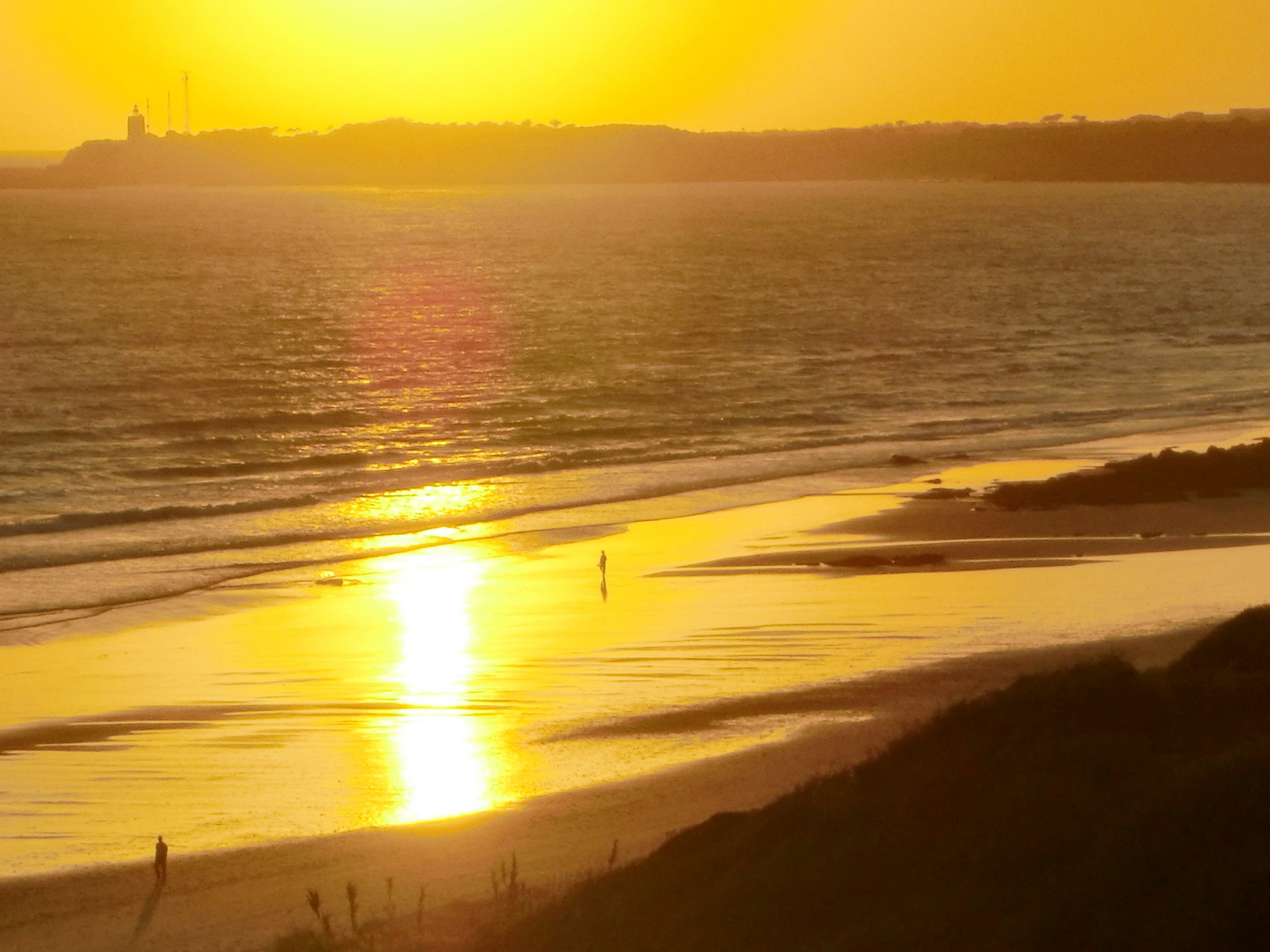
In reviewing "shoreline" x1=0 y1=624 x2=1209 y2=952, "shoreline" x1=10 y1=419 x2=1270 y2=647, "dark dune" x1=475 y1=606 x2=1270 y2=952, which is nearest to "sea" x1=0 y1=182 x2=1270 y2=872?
"shoreline" x1=10 y1=419 x2=1270 y2=647

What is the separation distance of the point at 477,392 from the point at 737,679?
31.7 meters

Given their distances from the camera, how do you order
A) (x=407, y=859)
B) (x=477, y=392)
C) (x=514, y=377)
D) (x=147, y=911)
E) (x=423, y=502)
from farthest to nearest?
(x=514, y=377), (x=477, y=392), (x=423, y=502), (x=407, y=859), (x=147, y=911)

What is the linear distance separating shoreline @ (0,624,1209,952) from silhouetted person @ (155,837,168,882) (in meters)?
0.13

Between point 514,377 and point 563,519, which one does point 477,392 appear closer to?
point 514,377

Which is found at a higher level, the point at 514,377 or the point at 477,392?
the point at 514,377

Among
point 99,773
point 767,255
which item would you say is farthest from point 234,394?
point 767,255

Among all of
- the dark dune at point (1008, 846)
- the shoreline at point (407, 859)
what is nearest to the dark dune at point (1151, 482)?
the shoreline at point (407, 859)

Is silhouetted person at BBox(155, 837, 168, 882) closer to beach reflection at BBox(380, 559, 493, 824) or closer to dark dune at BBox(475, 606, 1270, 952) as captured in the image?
beach reflection at BBox(380, 559, 493, 824)

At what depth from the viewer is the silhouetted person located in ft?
37.7

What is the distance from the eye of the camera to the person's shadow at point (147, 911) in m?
11.1

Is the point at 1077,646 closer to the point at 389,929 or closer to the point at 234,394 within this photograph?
the point at 389,929

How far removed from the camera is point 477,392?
47.6m

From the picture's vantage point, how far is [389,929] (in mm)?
9734

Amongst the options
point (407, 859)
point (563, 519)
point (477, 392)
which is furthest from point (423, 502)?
point (407, 859)
